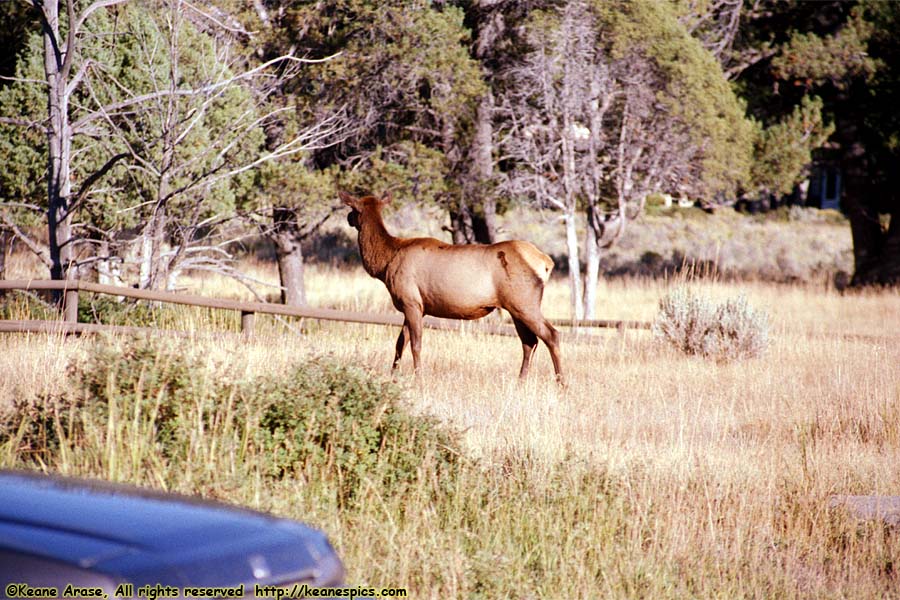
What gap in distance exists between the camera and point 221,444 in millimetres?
6180

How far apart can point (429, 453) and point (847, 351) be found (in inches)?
345

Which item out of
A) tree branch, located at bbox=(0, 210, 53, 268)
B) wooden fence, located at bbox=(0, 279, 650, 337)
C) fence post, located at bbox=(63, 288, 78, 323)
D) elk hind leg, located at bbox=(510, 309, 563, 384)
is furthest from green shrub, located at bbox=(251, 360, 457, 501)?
tree branch, located at bbox=(0, 210, 53, 268)

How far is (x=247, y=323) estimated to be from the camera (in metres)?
13.0

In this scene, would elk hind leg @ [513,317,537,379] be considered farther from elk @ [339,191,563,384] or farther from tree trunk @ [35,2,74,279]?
tree trunk @ [35,2,74,279]

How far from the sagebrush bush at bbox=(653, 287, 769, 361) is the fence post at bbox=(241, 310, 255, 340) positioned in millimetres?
5186

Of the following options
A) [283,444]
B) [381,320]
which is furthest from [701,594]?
[381,320]

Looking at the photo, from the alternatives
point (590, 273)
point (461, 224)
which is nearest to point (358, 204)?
point (590, 273)

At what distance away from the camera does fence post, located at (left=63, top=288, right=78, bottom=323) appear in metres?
12.7

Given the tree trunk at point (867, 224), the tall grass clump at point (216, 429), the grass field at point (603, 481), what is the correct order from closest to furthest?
the grass field at point (603, 481) < the tall grass clump at point (216, 429) < the tree trunk at point (867, 224)

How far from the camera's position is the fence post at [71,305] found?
41.8 feet

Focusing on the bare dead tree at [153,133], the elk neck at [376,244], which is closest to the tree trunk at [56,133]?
the bare dead tree at [153,133]

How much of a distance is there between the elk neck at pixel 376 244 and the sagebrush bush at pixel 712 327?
4.67 metres

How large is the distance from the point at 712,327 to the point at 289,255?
8358 mm

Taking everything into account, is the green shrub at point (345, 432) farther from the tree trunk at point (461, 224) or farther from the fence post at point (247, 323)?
the tree trunk at point (461, 224)
